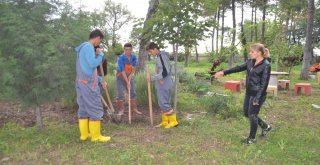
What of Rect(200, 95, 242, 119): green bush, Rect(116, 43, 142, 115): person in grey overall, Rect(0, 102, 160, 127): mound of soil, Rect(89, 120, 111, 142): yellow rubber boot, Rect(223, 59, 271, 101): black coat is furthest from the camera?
Rect(200, 95, 242, 119): green bush

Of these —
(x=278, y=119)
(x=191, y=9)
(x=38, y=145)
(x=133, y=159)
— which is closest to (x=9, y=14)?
(x=38, y=145)

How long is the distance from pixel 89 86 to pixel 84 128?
2.52 ft

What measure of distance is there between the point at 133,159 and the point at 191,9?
132 inches

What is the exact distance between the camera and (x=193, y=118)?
740 cm

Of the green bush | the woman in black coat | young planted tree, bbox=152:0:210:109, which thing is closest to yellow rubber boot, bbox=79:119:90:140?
young planted tree, bbox=152:0:210:109

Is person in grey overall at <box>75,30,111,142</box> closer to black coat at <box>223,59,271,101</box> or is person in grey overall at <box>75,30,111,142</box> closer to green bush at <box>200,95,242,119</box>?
black coat at <box>223,59,271,101</box>

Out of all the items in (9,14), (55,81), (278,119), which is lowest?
(278,119)

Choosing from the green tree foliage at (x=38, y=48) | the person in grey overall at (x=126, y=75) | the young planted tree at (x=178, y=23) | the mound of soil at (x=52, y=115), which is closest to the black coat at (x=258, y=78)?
the young planted tree at (x=178, y=23)

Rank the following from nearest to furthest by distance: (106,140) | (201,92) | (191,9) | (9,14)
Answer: (9,14) < (106,140) < (191,9) < (201,92)

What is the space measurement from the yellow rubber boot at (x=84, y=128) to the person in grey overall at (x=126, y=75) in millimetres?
1675

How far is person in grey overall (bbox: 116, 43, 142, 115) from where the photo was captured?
24.2 feet

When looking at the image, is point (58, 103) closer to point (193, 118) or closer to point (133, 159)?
point (193, 118)

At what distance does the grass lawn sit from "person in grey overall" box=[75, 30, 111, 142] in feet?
0.87

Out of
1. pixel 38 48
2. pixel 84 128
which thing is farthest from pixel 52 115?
pixel 38 48
